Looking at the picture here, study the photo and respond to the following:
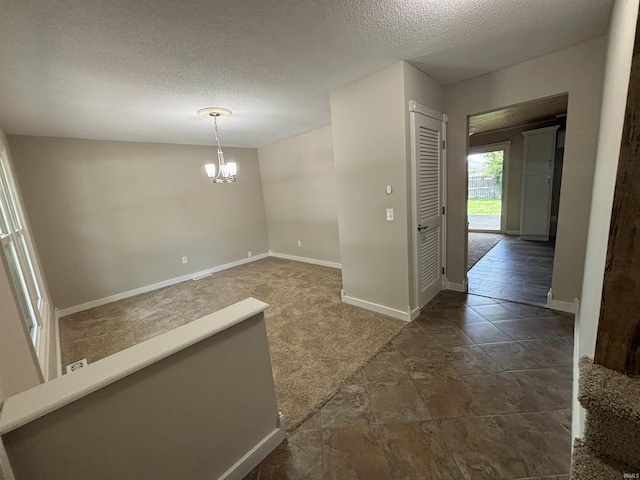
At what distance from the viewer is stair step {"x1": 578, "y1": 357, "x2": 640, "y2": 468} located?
1.75 feet

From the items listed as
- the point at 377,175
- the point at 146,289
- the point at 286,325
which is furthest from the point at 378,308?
the point at 146,289

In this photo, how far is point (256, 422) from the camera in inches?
53.5

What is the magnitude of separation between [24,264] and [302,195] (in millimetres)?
3726

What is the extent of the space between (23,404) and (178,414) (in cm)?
49

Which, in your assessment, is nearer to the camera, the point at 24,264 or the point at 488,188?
the point at 24,264

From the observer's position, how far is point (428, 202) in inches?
108

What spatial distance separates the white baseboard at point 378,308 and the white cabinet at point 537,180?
4.70 metres

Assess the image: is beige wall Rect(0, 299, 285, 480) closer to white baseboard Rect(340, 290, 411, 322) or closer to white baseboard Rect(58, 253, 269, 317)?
white baseboard Rect(340, 290, 411, 322)

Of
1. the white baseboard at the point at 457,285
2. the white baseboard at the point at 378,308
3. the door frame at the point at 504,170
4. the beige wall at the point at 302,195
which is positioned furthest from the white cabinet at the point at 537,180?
the white baseboard at the point at 378,308

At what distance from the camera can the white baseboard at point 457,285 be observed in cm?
315

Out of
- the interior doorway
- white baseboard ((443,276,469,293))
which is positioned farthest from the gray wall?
white baseboard ((443,276,469,293))

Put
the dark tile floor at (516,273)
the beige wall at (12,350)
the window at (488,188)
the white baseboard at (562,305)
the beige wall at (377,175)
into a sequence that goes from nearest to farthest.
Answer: the beige wall at (12,350) → the beige wall at (377,175) → the white baseboard at (562,305) → the dark tile floor at (516,273) → the window at (488,188)

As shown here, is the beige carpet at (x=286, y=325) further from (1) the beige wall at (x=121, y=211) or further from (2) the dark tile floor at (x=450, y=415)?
(1) the beige wall at (x=121, y=211)

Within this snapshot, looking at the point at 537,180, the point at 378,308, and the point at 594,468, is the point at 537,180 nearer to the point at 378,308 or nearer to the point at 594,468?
the point at 378,308
